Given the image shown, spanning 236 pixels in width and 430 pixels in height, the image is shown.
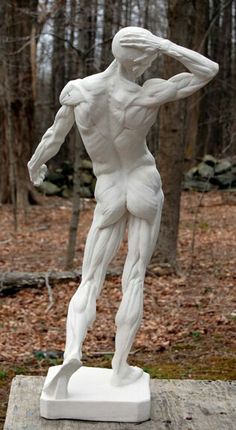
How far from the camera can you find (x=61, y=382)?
4195 mm

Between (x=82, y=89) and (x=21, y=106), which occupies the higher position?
(x=82, y=89)

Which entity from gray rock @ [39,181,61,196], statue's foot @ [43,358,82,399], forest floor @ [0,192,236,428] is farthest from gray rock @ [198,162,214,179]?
statue's foot @ [43,358,82,399]

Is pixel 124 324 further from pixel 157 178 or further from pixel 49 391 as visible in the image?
pixel 157 178

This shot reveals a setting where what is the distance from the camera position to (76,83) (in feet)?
14.0

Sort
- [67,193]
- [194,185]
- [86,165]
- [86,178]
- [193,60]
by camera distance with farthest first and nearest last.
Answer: [86,165] → [194,185] → [67,193] → [86,178] → [193,60]

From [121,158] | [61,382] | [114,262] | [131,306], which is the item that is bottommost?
[114,262]

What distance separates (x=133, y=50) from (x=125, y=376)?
2.00 meters

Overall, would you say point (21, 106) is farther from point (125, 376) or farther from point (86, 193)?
point (125, 376)

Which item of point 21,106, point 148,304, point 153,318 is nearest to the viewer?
point 153,318

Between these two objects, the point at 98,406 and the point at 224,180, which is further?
the point at 224,180

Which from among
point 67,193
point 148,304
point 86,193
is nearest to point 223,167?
point 86,193

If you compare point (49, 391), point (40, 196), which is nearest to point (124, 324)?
point (49, 391)

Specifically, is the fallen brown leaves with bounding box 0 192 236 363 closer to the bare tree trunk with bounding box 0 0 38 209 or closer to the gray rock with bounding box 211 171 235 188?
the bare tree trunk with bounding box 0 0 38 209

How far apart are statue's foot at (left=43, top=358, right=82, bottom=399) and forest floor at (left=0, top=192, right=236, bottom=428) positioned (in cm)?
133
